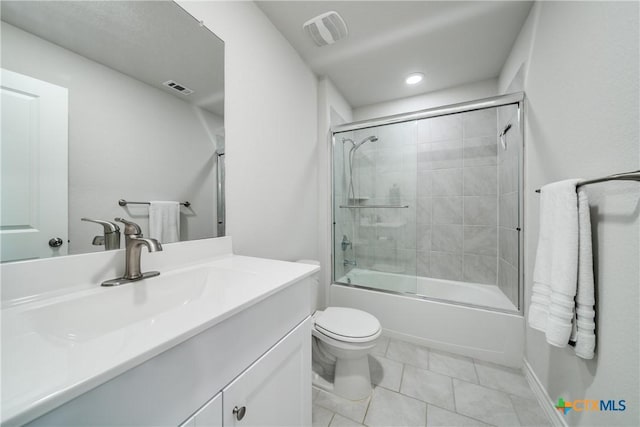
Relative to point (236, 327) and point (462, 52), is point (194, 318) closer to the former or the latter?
point (236, 327)

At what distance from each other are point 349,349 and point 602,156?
4.41 feet

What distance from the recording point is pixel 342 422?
1109 mm

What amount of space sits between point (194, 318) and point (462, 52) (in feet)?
7.98

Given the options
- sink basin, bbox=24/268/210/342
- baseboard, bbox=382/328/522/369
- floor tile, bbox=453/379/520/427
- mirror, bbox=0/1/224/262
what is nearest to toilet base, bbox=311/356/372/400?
floor tile, bbox=453/379/520/427

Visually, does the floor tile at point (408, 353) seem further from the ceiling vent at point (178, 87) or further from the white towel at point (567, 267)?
the ceiling vent at point (178, 87)

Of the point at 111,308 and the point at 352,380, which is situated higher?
the point at 111,308

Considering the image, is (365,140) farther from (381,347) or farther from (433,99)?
(381,347)

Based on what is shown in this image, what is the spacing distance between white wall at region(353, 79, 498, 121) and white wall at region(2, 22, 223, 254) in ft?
6.86

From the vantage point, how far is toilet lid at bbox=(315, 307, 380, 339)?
124cm

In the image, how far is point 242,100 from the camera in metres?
1.26

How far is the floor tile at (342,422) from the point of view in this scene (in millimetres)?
1092

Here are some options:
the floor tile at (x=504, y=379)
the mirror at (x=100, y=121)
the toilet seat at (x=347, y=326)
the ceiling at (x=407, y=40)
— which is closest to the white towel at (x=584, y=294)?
the floor tile at (x=504, y=379)

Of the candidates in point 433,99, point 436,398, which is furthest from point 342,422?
point 433,99

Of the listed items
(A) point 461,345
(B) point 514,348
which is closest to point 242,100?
(A) point 461,345
